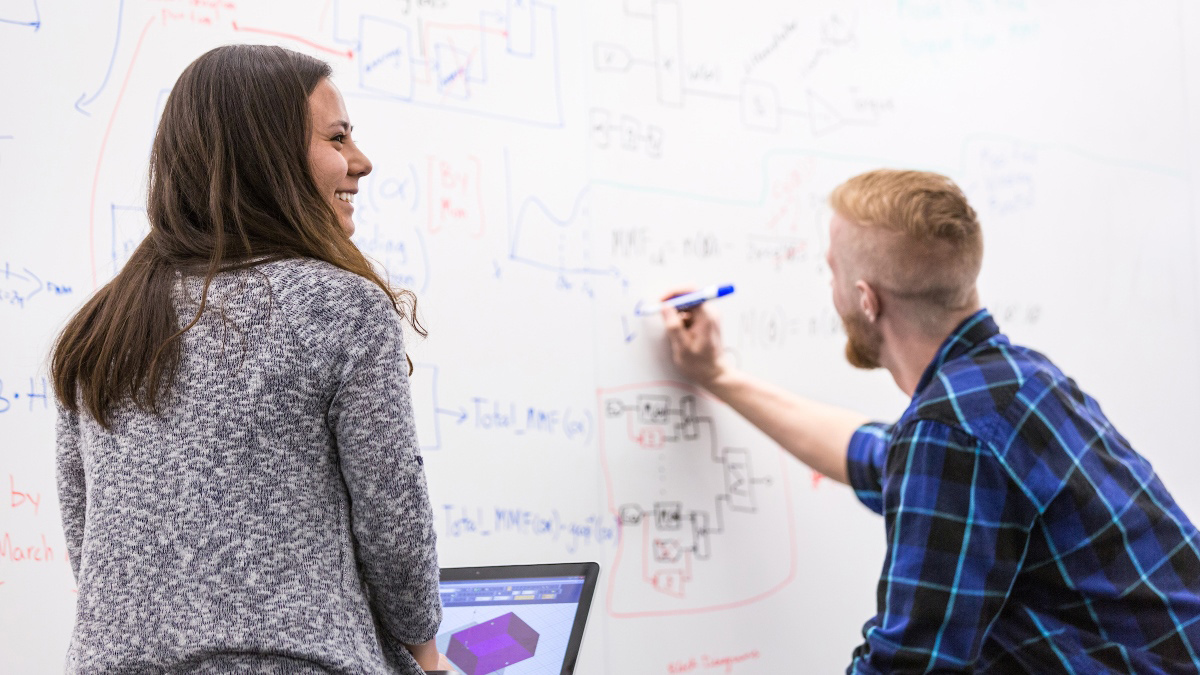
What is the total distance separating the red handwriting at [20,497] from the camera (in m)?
1.23

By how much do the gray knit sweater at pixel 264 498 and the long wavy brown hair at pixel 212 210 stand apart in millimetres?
27

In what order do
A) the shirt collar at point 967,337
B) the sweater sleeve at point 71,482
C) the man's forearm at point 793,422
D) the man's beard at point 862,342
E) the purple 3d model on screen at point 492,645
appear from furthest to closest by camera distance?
the man's forearm at point 793,422 → the man's beard at point 862,342 → the shirt collar at point 967,337 → the purple 3d model on screen at point 492,645 → the sweater sleeve at point 71,482

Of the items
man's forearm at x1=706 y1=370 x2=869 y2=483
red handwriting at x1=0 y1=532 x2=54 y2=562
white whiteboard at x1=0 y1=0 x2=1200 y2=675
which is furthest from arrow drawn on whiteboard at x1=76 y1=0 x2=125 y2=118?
man's forearm at x1=706 y1=370 x2=869 y2=483

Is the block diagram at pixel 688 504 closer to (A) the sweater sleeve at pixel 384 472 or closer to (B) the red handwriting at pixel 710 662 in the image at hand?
(B) the red handwriting at pixel 710 662

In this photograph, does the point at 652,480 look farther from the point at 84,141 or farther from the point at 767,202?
the point at 84,141

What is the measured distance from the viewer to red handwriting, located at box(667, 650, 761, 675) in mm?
1621

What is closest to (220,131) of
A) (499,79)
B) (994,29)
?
(499,79)

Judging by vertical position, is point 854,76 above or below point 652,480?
above

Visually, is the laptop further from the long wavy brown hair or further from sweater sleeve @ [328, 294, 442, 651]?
the long wavy brown hair

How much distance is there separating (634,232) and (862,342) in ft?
1.33

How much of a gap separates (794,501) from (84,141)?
124cm

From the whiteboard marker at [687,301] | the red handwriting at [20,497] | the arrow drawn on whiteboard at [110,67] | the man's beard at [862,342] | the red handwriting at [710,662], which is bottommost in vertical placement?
the red handwriting at [710,662]

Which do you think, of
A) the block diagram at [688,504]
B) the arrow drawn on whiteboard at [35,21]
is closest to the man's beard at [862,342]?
the block diagram at [688,504]

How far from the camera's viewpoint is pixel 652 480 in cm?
164
